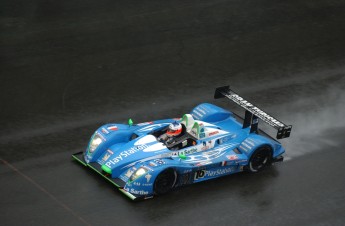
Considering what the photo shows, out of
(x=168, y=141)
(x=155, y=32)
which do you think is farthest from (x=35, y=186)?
(x=155, y=32)

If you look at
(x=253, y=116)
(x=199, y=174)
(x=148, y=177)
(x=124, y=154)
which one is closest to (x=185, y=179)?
(x=199, y=174)

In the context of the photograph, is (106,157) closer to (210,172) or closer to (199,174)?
(199,174)

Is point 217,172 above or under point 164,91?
under

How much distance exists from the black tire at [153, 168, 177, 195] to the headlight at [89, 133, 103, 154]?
2.06 m

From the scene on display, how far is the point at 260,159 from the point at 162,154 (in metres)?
2.80

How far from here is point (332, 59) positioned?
87.9 feet

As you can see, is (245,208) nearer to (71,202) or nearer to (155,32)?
(71,202)

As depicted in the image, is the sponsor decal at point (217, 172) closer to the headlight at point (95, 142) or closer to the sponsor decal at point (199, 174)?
the sponsor decal at point (199, 174)

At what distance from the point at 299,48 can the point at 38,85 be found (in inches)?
382

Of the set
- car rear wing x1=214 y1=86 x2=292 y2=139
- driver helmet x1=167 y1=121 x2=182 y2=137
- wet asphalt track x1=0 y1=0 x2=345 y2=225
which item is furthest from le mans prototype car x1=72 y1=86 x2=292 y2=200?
wet asphalt track x1=0 y1=0 x2=345 y2=225

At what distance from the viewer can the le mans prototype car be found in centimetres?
1786

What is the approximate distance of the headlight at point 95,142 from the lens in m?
18.9

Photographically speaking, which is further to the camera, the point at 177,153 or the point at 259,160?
the point at 259,160

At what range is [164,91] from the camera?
24031 millimetres
